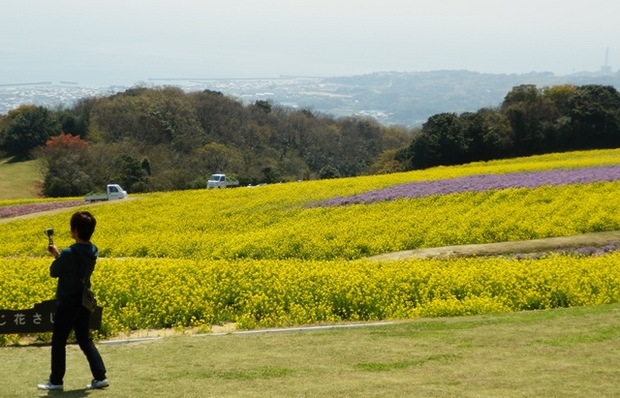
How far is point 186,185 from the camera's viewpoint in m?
77.7

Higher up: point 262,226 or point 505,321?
point 505,321

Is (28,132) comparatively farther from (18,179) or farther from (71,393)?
(71,393)

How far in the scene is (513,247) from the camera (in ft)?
80.9

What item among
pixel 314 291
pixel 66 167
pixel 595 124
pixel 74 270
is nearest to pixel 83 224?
pixel 74 270

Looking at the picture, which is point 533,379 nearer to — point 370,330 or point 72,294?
point 370,330

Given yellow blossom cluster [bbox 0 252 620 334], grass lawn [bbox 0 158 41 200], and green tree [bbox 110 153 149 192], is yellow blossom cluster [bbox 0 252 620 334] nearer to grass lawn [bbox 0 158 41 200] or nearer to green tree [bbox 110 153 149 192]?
green tree [bbox 110 153 149 192]

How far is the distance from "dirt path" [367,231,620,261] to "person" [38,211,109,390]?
15423mm

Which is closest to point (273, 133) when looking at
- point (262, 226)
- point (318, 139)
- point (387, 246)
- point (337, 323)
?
point (318, 139)

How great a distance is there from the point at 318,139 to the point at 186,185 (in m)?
35.2

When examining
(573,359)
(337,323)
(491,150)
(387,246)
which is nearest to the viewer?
(573,359)

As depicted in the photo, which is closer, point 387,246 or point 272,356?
point 272,356

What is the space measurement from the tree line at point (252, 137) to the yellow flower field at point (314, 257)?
871 inches

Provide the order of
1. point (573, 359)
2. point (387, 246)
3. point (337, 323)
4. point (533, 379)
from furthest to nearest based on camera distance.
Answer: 1. point (387, 246)
2. point (337, 323)
3. point (573, 359)
4. point (533, 379)

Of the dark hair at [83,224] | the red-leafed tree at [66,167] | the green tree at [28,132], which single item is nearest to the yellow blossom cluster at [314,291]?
the dark hair at [83,224]
